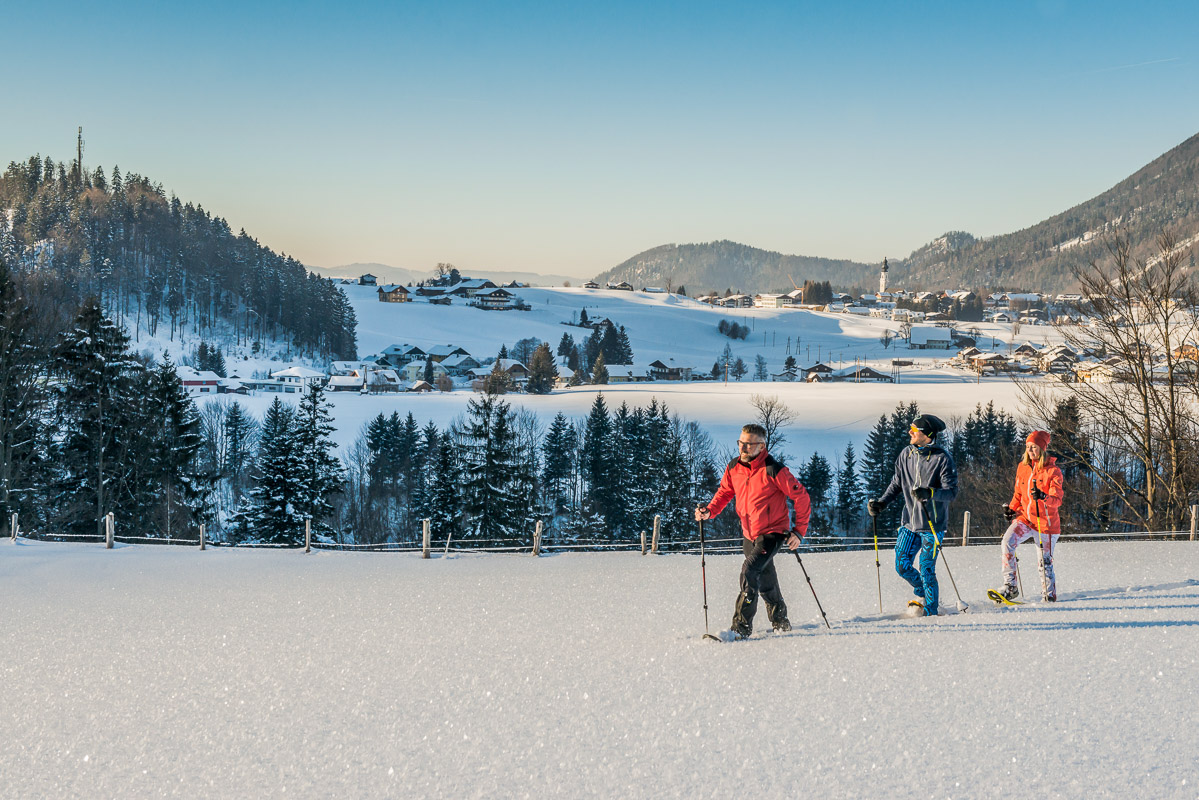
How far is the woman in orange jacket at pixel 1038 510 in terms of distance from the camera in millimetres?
7453

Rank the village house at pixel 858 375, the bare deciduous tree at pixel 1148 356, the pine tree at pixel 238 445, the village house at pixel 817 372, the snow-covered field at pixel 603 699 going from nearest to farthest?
the snow-covered field at pixel 603 699 < the bare deciduous tree at pixel 1148 356 < the pine tree at pixel 238 445 < the village house at pixel 858 375 < the village house at pixel 817 372

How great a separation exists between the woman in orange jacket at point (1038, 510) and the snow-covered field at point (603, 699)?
56cm

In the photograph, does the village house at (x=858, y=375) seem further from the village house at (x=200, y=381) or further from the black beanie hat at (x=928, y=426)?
the black beanie hat at (x=928, y=426)

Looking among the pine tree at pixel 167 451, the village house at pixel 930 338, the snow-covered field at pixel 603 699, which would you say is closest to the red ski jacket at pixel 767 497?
the snow-covered field at pixel 603 699

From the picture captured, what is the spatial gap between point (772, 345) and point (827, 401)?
294ft

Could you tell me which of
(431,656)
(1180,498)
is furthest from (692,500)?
(431,656)

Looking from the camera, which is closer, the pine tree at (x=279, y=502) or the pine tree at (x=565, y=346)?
the pine tree at (x=279, y=502)

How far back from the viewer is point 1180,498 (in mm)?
16062

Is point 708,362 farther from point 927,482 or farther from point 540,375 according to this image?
point 927,482

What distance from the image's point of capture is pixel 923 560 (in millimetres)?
6777

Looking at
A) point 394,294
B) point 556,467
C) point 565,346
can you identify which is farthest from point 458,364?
point 556,467

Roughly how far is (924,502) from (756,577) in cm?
171

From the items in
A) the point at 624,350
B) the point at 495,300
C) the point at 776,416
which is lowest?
the point at 776,416

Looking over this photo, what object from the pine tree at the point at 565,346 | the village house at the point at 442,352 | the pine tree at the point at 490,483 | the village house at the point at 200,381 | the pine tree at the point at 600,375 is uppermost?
the pine tree at the point at 565,346
